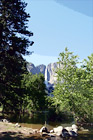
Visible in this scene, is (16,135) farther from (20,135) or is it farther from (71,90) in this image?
(71,90)

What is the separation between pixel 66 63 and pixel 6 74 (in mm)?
12621

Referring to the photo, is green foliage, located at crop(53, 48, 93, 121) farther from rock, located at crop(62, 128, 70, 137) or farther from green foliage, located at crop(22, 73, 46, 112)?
green foliage, located at crop(22, 73, 46, 112)

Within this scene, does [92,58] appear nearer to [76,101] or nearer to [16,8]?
[76,101]

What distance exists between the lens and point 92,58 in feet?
99.5

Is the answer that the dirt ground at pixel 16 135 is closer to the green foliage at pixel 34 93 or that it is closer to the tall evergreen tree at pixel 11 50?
the tall evergreen tree at pixel 11 50

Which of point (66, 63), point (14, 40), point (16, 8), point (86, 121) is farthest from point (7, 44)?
point (86, 121)

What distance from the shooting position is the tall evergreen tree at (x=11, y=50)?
15.8m

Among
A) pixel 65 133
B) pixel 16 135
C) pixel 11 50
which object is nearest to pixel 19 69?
pixel 11 50

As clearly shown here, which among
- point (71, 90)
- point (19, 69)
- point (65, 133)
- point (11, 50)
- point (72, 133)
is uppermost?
point (11, 50)

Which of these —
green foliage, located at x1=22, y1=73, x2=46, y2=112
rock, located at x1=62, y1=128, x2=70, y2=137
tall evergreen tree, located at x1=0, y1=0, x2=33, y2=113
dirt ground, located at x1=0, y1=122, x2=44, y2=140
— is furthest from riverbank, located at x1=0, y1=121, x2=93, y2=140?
green foliage, located at x1=22, y1=73, x2=46, y2=112

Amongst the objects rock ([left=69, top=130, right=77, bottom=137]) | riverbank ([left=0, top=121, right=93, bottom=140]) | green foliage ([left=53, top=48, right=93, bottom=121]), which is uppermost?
green foliage ([left=53, top=48, right=93, bottom=121])

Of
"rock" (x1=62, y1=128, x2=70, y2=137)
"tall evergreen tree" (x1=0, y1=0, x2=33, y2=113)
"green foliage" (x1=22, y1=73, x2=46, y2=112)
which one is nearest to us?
"tall evergreen tree" (x1=0, y1=0, x2=33, y2=113)

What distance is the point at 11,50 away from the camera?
16.3 metres

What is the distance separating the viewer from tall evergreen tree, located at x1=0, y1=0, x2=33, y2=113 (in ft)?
51.7
